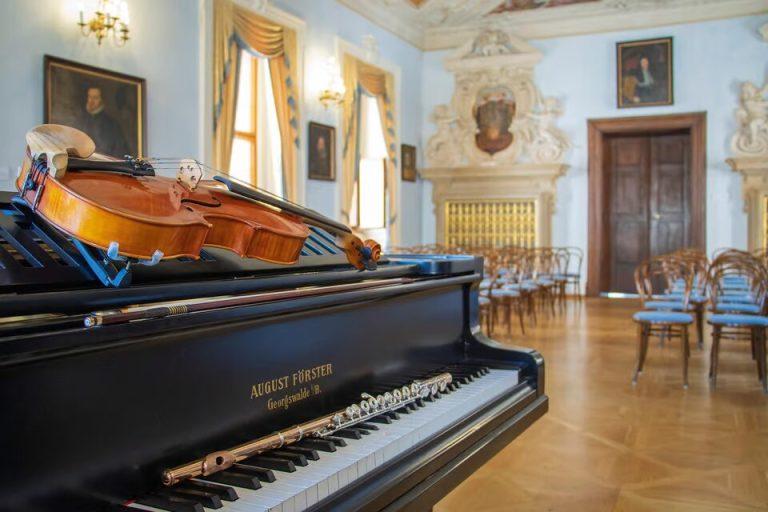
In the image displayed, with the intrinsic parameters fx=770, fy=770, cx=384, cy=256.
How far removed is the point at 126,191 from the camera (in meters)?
1.49

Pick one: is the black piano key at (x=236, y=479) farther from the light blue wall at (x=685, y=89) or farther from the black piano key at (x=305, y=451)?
the light blue wall at (x=685, y=89)

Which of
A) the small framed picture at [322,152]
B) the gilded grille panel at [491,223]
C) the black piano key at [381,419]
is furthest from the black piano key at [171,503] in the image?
the gilded grille panel at [491,223]

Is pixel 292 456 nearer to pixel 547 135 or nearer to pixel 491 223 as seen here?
pixel 547 135

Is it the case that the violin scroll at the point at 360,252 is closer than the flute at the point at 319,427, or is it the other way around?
the flute at the point at 319,427

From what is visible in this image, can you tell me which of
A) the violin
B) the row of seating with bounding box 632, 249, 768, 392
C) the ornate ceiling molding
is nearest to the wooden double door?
the ornate ceiling molding

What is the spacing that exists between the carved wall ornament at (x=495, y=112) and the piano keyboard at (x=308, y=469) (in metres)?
11.3

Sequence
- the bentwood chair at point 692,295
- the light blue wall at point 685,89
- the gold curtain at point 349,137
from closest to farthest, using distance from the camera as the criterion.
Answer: the bentwood chair at point 692,295
the gold curtain at point 349,137
the light blue wall at point 685,89

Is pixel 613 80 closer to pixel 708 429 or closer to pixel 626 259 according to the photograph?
pixel 626 259

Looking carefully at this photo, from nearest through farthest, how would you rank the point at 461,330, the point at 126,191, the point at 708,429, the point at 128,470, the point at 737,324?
the point at 128,470, the point at 126,191, the point at 461,330, the point at 708,429, the point at 737,324

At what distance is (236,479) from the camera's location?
1396mm

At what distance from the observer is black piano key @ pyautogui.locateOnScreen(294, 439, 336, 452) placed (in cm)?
A: 160

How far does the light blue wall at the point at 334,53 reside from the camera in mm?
10016

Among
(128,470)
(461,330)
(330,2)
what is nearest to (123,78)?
(330,2)

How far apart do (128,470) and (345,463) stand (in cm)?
43
